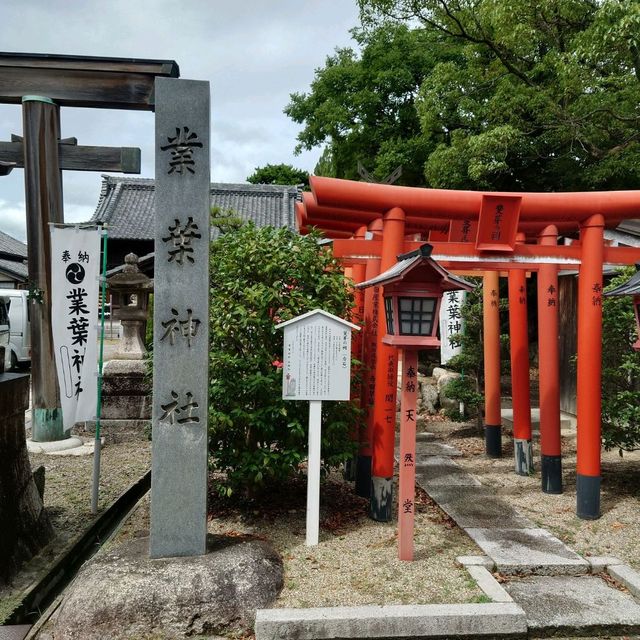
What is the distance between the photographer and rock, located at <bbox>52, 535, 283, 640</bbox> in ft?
14.3

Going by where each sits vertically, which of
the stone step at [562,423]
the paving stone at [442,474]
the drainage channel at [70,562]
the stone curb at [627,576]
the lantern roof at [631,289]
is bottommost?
the drainage channel at [70,562]

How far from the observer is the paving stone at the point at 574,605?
452 cm

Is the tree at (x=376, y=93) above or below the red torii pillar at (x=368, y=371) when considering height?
above

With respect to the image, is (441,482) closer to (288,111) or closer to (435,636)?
(435,636)

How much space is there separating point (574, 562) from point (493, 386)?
4956 millimetres

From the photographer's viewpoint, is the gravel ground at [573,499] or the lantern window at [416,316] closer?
the lantern window at [416,316]

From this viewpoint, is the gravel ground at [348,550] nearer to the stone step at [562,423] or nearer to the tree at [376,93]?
the stone step at [562,423]

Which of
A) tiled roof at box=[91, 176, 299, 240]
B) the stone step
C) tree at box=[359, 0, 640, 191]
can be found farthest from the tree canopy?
tiled roof at box=[91, 176, 299, 240]

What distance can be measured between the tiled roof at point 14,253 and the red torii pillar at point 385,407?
18231 mm

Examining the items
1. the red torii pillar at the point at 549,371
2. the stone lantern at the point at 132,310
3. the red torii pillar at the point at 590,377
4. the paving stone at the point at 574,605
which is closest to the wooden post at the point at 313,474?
the paving stone at the point at 574,605

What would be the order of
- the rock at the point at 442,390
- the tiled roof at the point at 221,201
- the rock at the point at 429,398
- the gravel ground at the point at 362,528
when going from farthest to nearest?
the tiled roof at the point at 221,201 < the rock at the point at 429,398 < the rock at the point at 442,390 < the gravel ground at the point at 362,528

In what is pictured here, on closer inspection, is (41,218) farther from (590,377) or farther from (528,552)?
(528,552)

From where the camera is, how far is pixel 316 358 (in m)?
6.05

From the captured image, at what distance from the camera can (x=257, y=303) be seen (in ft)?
21.1
